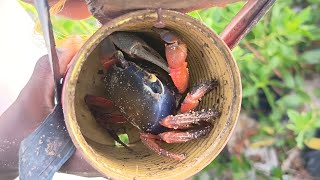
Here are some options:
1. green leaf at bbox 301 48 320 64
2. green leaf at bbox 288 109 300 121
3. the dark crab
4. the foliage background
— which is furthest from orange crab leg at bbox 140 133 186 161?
green leaf at bbox 301 48 320 64

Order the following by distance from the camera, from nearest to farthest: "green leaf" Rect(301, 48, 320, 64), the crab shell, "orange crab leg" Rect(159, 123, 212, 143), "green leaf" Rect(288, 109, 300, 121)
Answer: the crab shell, "orange crab leg" Rect(159, 123, 212, 143), "green leaf" Rect(288, 109, 300, 121), "green leaf" Rect(301, 48, 320, 64)

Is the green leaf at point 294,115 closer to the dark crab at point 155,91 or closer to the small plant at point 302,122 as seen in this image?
the small plant at point 302,122

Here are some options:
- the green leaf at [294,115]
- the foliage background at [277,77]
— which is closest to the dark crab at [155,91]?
the foliage background at [277,77]

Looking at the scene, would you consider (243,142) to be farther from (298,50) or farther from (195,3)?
(195,3)

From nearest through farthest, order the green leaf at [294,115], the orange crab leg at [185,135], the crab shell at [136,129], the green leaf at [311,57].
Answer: the crab shell at [136,129], the orange crab leg at [185,135], the green leaf at [294,115], the green leaf at [311,57]

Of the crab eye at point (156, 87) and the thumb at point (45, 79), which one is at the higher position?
the thumb at point (45, 79)

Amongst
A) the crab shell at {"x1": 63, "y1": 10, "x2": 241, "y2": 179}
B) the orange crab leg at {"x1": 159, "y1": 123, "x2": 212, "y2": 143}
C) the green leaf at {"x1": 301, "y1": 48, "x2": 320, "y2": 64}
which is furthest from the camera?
the green leaf at {"x1": 301, "y1": 48, "x2": 320, "y2": 64}

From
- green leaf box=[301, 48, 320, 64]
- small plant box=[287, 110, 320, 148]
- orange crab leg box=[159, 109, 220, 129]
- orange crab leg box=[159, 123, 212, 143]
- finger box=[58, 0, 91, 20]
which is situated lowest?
small plant box=[287, 110, 320, 148]

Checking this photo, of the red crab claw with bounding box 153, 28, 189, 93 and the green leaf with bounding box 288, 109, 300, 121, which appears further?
the green leaf with bounding box 288, 109, 300, 121

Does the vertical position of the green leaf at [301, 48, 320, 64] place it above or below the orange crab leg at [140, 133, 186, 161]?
Answer: below

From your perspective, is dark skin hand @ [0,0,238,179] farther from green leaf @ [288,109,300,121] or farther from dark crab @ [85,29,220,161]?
green leaf @ [288,109,300,121]
